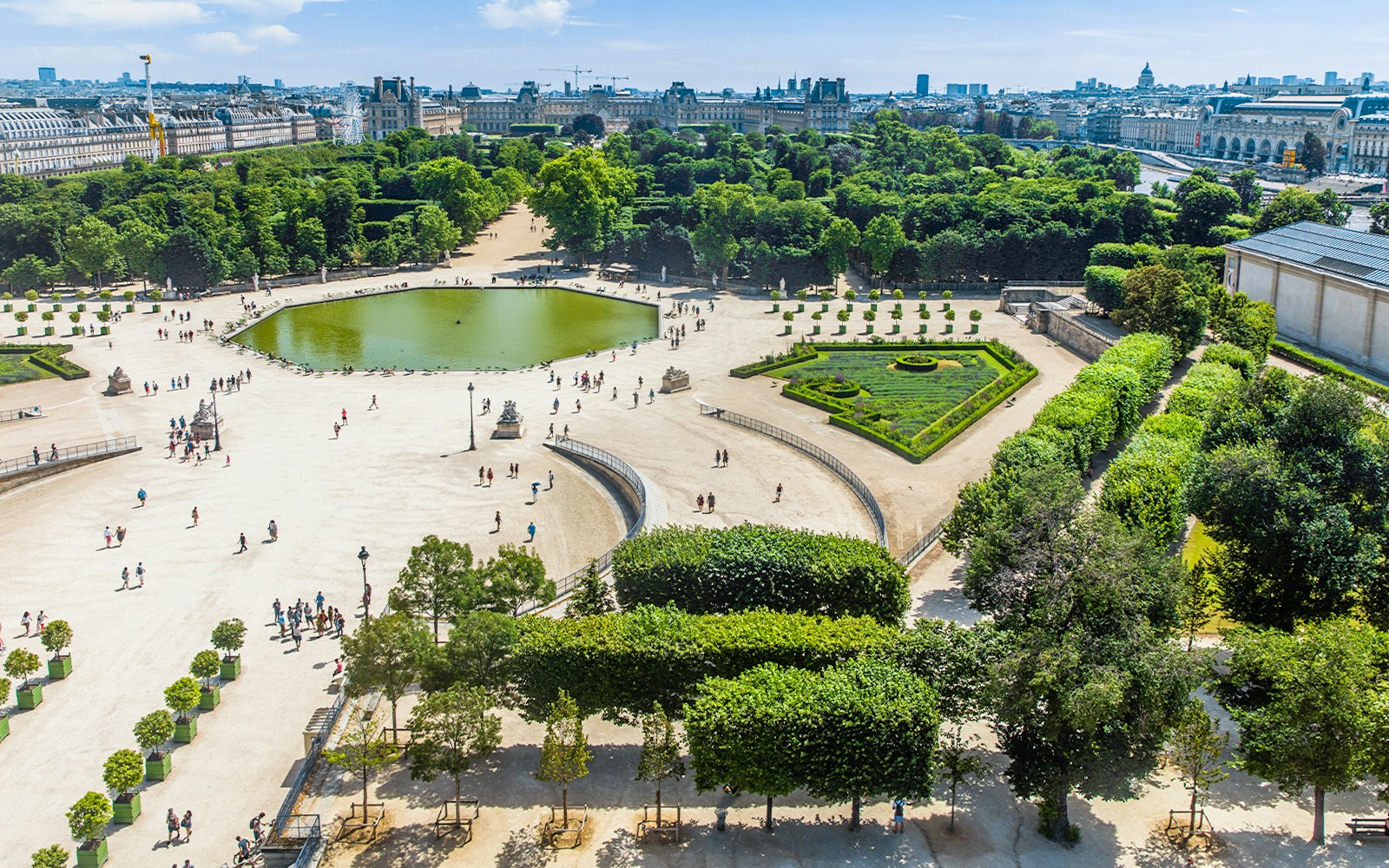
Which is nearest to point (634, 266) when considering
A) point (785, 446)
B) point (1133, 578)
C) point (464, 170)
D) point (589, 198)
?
point (589, 198)

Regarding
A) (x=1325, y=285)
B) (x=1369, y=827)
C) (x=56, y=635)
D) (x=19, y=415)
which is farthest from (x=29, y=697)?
(x=1325, y=285)

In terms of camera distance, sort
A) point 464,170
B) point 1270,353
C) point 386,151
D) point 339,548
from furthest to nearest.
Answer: point 386,151 → point 464,170 → point 1270,353 → point 339,548

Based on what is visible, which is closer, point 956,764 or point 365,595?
point 956,764

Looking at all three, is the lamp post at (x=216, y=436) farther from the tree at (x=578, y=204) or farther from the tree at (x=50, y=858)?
the tree at (x=578, y=204)

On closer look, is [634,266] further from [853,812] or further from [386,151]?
[853,812]

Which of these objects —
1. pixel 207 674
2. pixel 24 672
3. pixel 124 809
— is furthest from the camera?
pixel 24 672

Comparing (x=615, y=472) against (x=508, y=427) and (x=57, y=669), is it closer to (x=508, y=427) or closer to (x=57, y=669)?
(x=508, y=427)

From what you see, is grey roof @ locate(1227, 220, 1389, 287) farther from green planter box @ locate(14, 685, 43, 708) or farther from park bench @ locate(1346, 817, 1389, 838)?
green planter box @ locate(14, 685, 43, 708)
